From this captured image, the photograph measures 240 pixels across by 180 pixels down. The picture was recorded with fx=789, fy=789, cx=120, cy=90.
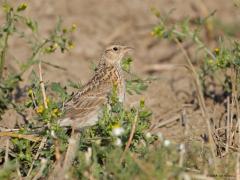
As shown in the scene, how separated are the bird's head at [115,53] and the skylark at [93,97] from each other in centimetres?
5

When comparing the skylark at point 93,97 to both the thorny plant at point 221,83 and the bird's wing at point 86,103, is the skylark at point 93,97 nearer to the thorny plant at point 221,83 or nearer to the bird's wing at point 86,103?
the bird's wing at point 86,103

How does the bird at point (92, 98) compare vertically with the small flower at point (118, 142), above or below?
above

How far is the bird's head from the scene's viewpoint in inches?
359

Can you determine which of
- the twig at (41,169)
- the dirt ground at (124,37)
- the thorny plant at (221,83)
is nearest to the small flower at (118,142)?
the twig at (41,169)

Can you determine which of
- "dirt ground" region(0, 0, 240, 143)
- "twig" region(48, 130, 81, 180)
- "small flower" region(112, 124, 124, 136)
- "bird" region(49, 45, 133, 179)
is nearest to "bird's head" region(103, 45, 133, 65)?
"bird" region(49, 45, 133, 179)

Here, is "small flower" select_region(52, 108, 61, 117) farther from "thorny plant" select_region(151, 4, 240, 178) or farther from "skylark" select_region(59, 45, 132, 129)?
"thorny plant" select_region(151, 4, 240, 178)

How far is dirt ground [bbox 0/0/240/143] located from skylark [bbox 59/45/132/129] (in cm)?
141

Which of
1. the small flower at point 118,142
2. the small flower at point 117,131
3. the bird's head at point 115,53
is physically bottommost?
the small flower at point 118,142

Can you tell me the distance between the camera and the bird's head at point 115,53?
29.9ft

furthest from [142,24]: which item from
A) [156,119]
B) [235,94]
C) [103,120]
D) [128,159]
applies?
[128,159]

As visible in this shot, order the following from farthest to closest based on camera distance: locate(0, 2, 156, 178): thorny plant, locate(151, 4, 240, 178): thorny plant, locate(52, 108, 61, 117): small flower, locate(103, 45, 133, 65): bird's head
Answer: locate(103, 45, 133, 65): bird's head → locate(151, 4, 240, 178): thorny plant → locate(52, 108, 61, 117): small flower → locate(0, 2, 156, 178): thorny plant

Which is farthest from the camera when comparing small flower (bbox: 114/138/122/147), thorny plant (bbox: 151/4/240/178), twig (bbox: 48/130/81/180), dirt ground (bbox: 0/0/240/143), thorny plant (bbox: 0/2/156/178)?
dirt ground (bbox: 0/0/240/143)

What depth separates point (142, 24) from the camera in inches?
534

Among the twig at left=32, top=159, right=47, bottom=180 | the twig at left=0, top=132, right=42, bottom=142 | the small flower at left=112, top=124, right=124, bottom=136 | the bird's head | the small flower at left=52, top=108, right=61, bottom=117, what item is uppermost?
the bird's head
